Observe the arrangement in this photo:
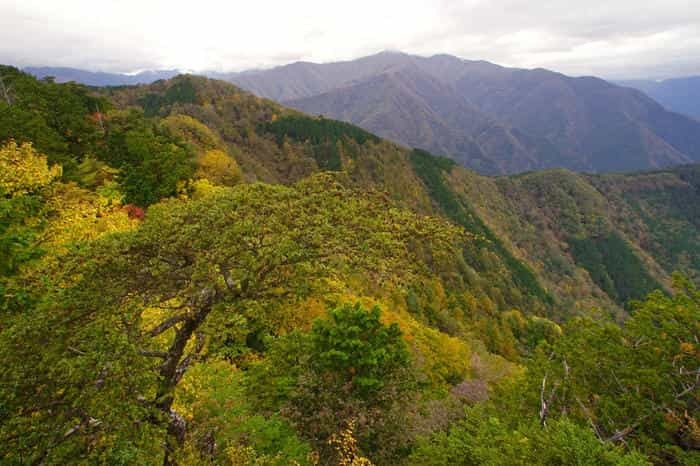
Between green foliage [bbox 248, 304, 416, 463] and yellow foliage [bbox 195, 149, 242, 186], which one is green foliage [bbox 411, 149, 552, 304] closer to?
yellow foliage [bbox 195, 149, 242, 186]

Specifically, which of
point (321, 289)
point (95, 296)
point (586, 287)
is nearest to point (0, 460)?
point (95, 296)

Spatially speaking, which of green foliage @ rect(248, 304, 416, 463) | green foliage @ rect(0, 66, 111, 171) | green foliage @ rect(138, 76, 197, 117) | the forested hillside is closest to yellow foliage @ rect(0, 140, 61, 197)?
the forested hillside

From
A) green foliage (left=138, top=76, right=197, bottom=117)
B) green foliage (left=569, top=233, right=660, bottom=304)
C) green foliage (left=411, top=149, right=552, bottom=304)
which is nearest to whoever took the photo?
green foliage (left=411, top=149, right=552, bottom=304)

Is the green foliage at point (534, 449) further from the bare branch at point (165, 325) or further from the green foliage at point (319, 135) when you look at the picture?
the green foliage at point (319, 135)

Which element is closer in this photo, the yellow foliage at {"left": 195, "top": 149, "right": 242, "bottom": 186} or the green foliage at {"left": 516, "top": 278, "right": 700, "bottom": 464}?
the green foliage at {"left": 516, "top": 278, "right": 700, "bottom": 464}

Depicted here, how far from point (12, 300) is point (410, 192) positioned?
142603 millimetres

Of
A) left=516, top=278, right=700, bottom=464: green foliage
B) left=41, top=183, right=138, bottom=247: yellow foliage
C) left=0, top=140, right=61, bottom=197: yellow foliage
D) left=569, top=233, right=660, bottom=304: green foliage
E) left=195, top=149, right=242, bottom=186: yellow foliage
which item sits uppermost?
left=0, top=140, right=61, bottom=197: yellow foliage

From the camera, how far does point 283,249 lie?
487 inches

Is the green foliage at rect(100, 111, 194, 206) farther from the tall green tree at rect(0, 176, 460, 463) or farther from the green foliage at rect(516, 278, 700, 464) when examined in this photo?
the green foliage at rect(516, 278, 700, 464)

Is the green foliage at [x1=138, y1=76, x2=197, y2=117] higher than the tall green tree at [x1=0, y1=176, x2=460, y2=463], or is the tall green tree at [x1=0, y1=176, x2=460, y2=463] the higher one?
the green foliage at [x1=138, y1=76, x2=197, y2=117]

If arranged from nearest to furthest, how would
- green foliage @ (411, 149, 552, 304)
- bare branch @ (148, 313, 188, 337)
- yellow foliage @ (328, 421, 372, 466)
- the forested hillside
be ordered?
the forested hillside → bare branch @ (148, 313, 188, 337) → yellow foliage @ (328, 421, 372, 466) → green foliage @ (411, 149, 552, 304)

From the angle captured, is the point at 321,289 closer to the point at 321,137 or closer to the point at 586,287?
the point at 321,137

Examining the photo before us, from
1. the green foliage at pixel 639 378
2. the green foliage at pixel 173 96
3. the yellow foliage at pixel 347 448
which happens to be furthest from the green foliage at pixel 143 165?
the green foliage at pixel 173 96

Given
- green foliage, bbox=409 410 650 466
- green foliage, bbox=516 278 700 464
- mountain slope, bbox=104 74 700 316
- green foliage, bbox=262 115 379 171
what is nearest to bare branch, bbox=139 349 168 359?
green foliage, bbox=409 410 650 466
